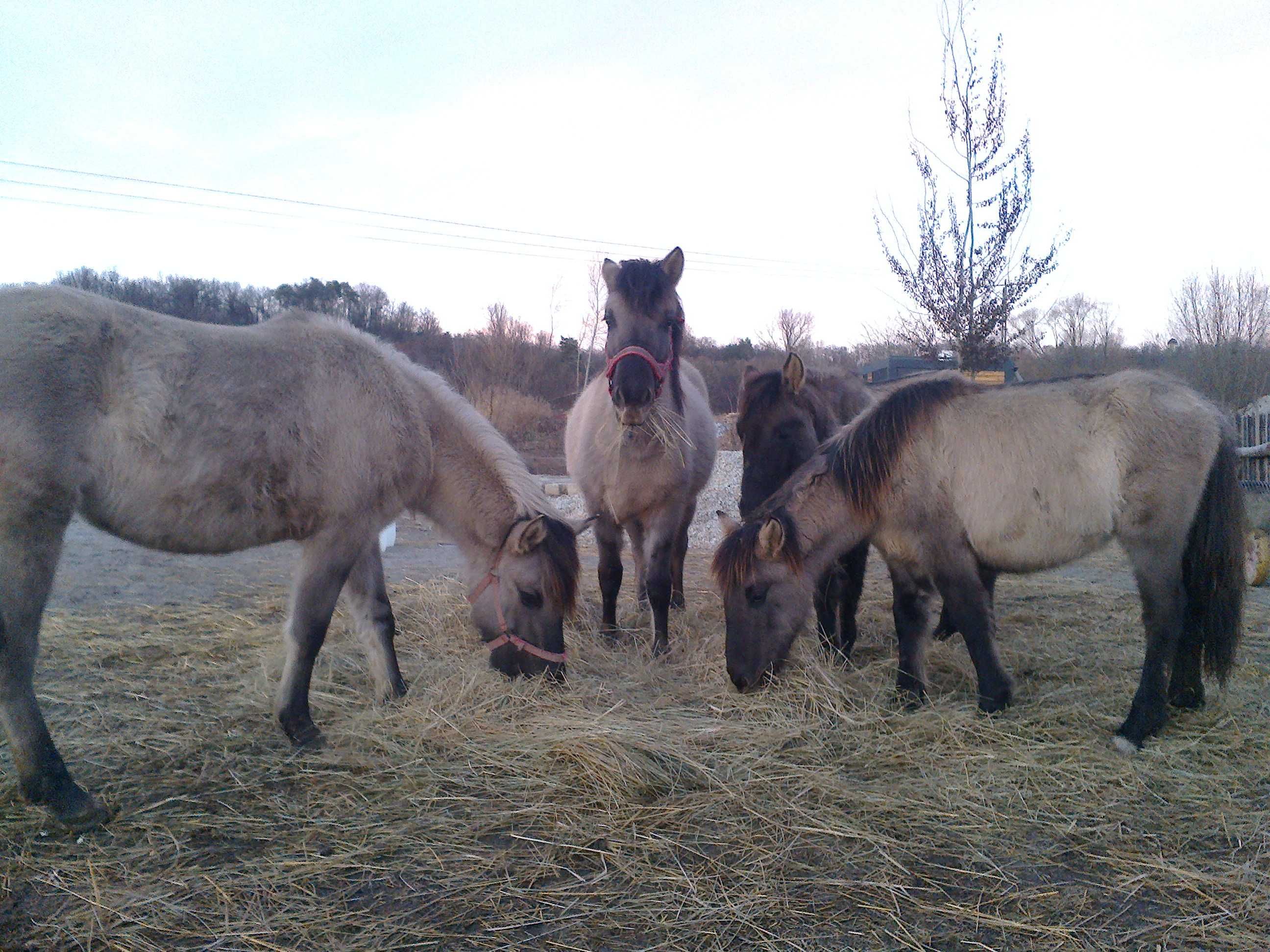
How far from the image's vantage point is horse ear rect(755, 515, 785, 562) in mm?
3971

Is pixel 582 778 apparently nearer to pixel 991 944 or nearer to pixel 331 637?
pixel 991 944

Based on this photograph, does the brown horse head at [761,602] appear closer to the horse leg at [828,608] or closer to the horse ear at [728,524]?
the horse ear at [728,524]

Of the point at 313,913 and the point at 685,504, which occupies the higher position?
the point at 685,504

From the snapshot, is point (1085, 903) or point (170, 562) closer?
point (1085, 903)

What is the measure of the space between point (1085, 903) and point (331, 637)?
4.59 metres

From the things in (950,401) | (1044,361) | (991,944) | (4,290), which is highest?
(1044,361)

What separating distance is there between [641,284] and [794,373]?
1305mm

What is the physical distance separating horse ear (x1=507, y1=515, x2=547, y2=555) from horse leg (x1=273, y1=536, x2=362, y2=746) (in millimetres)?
831

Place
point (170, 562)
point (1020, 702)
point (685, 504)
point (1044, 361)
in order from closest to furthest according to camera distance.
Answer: point (1020, 702) < point (685, 504) < point (170, 562) < point (1044, 361)

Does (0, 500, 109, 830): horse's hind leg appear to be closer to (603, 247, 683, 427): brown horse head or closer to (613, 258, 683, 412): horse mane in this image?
(603, 247, 683, 427): brown horse head

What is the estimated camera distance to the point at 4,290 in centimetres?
292

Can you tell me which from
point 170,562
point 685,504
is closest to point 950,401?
point 685,504

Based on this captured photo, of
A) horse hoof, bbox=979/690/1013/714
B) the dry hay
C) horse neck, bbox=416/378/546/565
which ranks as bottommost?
the dry hay

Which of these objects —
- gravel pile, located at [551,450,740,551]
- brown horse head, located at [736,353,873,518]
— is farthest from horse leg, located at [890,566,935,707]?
gravel pile, located at [551,450,740,551]
